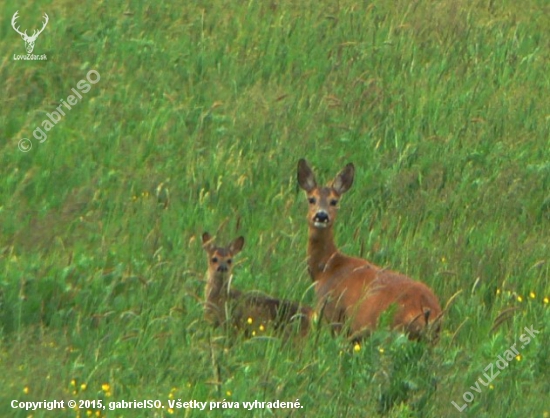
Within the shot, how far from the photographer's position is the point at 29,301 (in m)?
8.92

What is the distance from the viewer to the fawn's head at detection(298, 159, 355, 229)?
34.2 feet

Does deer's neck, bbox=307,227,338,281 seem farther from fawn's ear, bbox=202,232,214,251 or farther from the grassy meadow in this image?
fawn's ear, bbox=202,232,214,251

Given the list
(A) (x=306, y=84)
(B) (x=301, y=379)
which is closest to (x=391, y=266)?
(B) (x=301, y=379)

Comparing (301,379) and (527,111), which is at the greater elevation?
(527,111)

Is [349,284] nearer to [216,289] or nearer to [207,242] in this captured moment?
[216,289]

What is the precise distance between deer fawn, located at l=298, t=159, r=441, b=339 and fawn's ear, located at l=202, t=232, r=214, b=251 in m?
0.79

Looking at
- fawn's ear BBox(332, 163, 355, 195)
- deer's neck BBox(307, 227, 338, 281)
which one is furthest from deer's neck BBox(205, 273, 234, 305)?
fawn's ear BBox(332, 163, 355, 195)

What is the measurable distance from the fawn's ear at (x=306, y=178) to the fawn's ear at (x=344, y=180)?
0.54ft

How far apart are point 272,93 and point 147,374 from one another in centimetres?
536

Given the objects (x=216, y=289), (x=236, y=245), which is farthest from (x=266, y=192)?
(x=216, y=289)

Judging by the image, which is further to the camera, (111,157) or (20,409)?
(111,157)

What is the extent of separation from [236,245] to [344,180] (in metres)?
1.21

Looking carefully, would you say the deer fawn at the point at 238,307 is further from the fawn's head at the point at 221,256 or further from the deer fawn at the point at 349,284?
the deer fawn at the point at 349,284

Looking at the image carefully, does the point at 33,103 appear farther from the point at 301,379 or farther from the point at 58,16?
the point at 301,379
